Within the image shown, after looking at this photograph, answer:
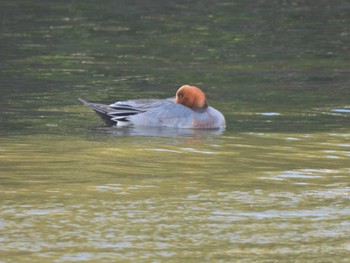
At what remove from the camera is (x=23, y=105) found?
53.9 ft

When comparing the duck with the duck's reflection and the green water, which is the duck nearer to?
the duck's reflection

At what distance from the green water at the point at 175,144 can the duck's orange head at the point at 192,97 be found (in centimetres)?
44

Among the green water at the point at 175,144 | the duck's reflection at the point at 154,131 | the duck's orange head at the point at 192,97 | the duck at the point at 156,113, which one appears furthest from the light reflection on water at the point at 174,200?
the duck's orange head at the point at 192,97

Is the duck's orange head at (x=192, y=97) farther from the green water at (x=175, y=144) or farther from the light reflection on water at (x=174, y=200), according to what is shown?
the light reflection on water at (x=174, y=200)

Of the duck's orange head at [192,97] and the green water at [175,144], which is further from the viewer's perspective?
the duck's orange head at [192,97]

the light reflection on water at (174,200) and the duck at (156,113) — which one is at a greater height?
the duck at (156,113)

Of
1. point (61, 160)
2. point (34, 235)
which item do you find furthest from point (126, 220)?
point (61, 160)

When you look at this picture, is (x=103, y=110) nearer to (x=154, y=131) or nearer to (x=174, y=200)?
(x=154, y=131)

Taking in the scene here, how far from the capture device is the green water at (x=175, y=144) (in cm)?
891

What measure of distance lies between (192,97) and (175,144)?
1999 millimetres

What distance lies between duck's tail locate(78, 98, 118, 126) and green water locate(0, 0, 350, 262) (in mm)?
216

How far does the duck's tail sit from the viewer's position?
15445 millimetres

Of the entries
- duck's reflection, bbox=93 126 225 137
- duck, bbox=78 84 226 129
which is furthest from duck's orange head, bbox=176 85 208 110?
duck's reflection, bbox=93 126 225 137

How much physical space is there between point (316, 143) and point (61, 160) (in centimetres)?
300
